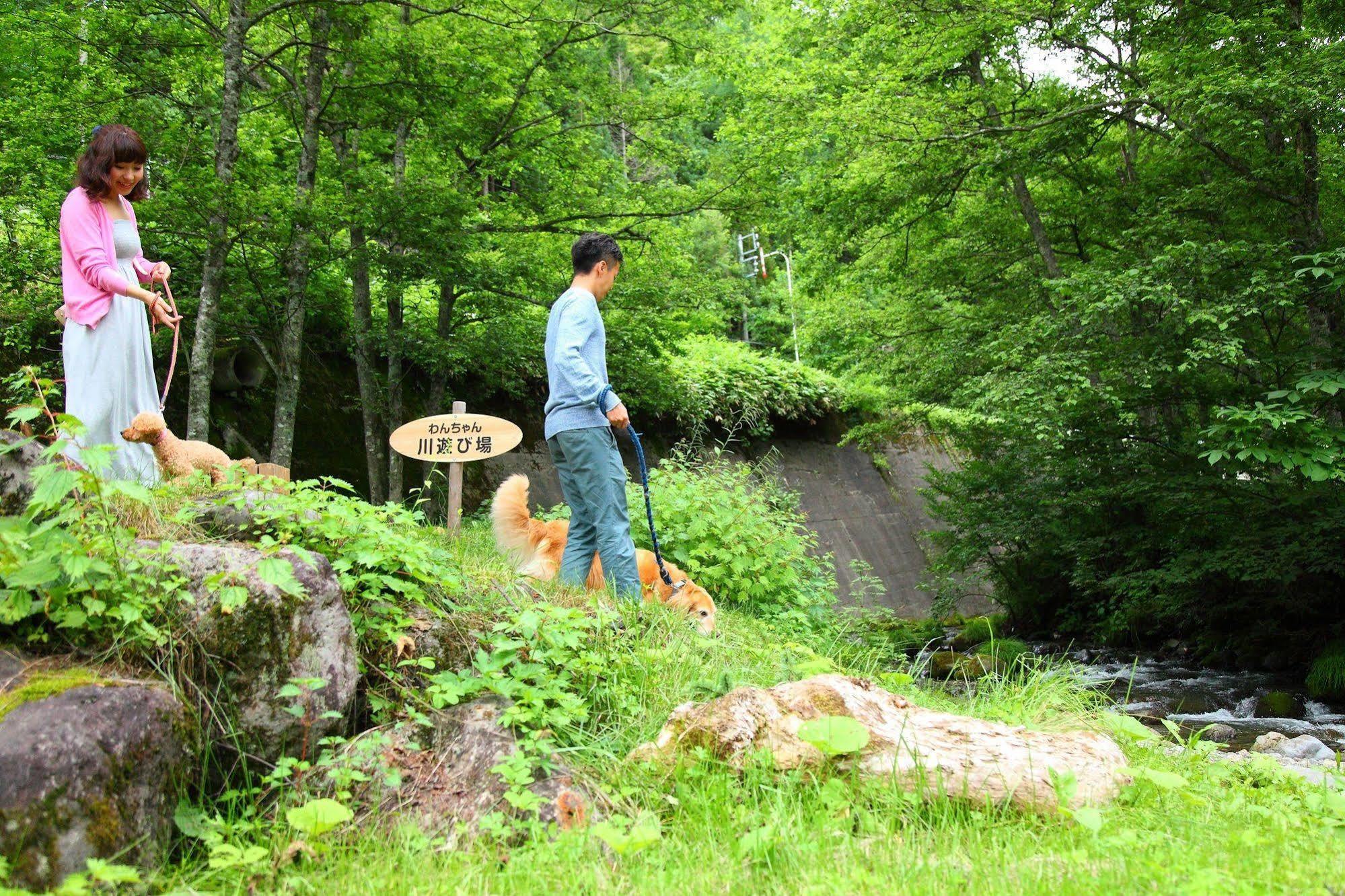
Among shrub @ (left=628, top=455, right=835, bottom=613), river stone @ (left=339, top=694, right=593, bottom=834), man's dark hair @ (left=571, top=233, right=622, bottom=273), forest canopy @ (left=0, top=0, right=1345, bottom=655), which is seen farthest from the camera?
forest canopy @ (left=0, top=0, right=1345, bottom=655)

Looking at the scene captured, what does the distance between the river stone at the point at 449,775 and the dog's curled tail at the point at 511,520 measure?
1.84m

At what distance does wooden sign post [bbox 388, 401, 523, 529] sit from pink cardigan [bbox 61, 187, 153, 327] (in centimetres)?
191

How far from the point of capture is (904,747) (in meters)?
2.95

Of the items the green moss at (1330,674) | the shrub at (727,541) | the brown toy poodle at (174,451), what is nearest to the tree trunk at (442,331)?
the shrub at (727,541)

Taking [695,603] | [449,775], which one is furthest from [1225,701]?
[449,775]

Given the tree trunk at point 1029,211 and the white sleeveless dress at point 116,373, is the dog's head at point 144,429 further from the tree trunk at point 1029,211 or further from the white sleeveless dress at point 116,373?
the tree trunk at point 1029,211

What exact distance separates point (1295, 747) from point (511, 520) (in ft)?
17.1

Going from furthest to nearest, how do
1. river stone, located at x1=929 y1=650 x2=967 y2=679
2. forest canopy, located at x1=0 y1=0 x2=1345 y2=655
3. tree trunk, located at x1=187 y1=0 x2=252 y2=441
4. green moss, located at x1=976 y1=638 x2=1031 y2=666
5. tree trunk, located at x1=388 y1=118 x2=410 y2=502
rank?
green moss, located at x1=976 y1=638 x2=1031 y2=666 < river stone, located at x1=929 y1=650 x2=967 y2=679 < tree trunk, located at x1=388 y1=118 x2=410 y2=502 < forest canopy, located at x1=0 y1=0 x2=1345 y2=655 < tree trunk, located at x1=187 y1=0 x2=252 y2=441

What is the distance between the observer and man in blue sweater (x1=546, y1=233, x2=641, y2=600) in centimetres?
428

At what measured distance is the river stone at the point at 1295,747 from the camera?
5582mm

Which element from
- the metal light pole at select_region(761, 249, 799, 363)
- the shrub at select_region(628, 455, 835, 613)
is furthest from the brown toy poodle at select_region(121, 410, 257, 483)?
the metal light pole at select_region(761, 249, 799, 363)

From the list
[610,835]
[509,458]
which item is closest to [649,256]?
[509,458]

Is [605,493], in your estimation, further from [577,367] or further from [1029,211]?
[1029,211]

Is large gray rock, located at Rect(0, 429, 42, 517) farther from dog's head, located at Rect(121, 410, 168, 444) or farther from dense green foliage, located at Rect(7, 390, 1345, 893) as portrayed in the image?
dog's head, located at Rect(121, 410, 168, 444)
